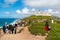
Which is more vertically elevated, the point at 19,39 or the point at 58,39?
the point at 58,39

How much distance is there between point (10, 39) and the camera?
2853 cm

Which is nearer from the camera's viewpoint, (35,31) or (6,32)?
(35,31)

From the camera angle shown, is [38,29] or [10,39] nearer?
[10,39]

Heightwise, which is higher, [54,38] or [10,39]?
[54,38]

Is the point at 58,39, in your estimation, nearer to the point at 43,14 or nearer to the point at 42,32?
the point at 42,32

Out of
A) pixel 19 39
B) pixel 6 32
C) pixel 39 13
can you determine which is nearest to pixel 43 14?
pixel 39 13

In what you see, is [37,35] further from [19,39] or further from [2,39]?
[2,39]

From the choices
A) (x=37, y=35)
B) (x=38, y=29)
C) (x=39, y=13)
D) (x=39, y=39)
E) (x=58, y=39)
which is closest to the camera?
(x=58, y=39)

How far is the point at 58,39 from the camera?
17797mm

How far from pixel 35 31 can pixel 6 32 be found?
629 centimetres

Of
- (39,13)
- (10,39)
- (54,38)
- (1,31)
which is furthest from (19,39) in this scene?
(39,13)

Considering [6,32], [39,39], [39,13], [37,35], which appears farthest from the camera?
[39,13]

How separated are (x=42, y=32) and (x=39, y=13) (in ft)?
209

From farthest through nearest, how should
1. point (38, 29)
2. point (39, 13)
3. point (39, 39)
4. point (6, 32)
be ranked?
point (39, 13) < point (6, 32) < point (38, 29) < point (39, 39)
